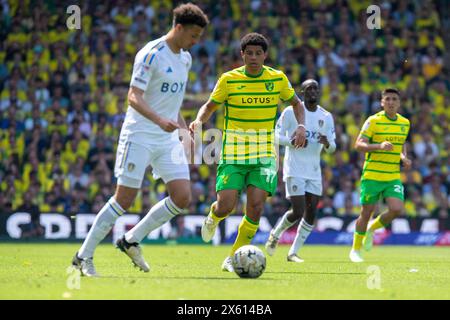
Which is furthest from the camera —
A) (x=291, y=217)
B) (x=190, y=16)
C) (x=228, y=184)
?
(x=291, y=217)

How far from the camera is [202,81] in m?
25.6

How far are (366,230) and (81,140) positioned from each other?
10.3m

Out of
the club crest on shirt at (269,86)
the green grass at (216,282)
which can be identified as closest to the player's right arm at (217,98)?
the club crest on shirt at (269,86)

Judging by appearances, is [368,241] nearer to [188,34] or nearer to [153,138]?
[153,138]

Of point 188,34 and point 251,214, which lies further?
point 251,214

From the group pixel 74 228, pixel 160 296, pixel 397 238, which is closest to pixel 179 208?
pixel 160 296

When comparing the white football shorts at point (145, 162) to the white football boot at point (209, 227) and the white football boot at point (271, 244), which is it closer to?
the white football boot at point (209, 227)

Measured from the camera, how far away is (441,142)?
84.5ft

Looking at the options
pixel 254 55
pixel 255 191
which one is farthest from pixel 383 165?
pixel 254 55

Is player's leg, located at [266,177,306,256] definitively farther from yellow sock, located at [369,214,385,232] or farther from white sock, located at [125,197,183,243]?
white sock, located at [125,197,183,243]

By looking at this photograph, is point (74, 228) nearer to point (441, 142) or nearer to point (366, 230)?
point (366, 230)

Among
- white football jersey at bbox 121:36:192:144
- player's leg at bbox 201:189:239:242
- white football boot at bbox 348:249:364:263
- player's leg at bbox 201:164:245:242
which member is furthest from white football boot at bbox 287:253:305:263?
white football jersey at bbox 121:36:192:144

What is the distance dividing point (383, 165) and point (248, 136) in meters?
4.53

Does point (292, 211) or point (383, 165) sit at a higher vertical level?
point (383, 165)
